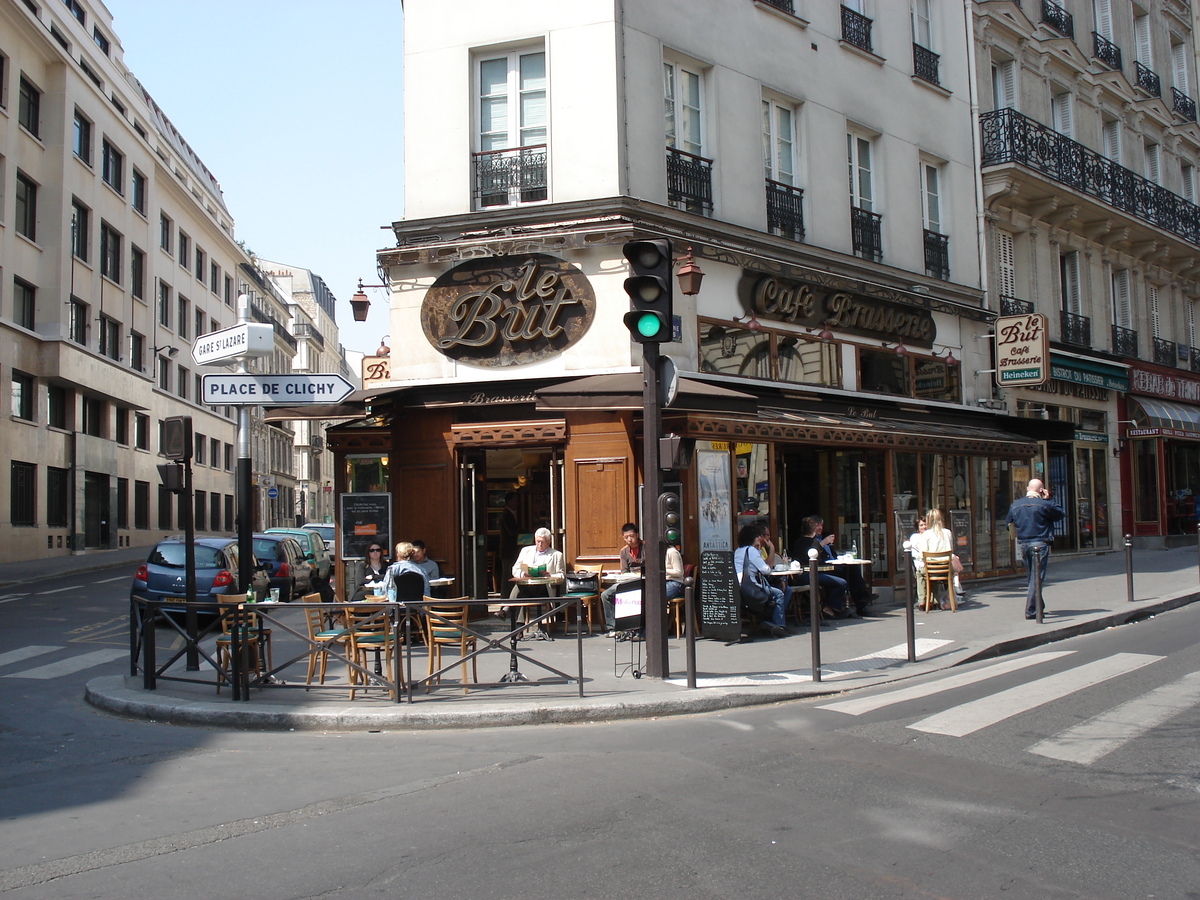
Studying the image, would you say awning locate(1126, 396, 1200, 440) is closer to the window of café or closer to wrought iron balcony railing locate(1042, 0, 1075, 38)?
wrought iron balcony railing locate(1042, 0, 1075, 38)

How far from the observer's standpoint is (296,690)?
8883mm

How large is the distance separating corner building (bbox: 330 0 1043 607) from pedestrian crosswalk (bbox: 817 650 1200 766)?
4.54 m

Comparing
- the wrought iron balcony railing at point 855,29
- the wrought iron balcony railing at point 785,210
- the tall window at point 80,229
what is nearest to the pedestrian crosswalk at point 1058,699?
the wrought iron balcony railing at point 785,210

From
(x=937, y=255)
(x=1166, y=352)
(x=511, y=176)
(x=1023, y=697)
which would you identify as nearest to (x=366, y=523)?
(x=511, y=176)

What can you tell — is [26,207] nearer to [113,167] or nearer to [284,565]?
[113,167]

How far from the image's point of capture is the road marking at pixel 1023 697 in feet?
22.4

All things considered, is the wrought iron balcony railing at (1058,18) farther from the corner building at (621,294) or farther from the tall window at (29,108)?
the tall window at (29,108)

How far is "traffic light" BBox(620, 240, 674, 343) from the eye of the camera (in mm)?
8664

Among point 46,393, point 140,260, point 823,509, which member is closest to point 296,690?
point 823,509

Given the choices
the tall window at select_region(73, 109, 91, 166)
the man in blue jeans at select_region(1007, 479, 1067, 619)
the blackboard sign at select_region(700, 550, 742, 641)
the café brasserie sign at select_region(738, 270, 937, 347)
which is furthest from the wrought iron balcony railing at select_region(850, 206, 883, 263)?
the tall window at select_region(73, 109, 91, 166)

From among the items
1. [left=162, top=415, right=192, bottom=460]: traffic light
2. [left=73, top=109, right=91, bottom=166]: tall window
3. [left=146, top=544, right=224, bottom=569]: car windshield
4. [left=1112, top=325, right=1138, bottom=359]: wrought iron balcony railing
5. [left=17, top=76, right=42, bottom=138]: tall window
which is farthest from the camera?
[left=73, top=109, right=91, bottom=166]: tall window

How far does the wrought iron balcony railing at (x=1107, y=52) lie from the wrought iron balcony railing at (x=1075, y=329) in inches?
264

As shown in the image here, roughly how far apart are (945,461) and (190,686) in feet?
39.7

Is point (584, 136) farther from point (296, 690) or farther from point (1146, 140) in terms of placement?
point (1146, 140)
